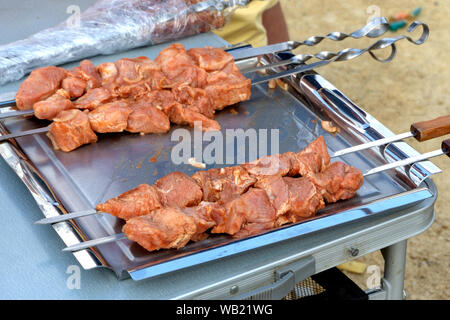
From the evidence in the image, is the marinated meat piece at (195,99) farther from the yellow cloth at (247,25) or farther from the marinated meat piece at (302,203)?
the yellow cloth at (247,25)

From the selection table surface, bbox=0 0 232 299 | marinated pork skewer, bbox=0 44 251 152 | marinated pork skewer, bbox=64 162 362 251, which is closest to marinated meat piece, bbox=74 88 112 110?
marinated pork skewer, bbox=0 44 251 152

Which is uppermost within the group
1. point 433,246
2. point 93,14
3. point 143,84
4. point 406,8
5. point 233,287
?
point 93,14

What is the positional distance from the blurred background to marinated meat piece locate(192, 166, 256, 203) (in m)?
1.44

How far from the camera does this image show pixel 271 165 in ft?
5.22

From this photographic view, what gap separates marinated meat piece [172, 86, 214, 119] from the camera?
1.91m

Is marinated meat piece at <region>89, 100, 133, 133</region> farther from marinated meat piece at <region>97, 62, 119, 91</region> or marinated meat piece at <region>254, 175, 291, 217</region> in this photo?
marinated meat piece at <region>254, 175, 291, 217</region>

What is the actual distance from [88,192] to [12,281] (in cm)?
37

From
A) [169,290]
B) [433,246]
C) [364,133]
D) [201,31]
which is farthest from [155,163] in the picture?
[433,246]

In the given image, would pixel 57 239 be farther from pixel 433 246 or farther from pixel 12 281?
pixel 433 246

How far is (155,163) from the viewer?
5.64 feet

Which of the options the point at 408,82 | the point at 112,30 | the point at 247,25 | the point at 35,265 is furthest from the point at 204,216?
the point at 408,82

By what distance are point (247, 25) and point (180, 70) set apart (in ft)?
3.39

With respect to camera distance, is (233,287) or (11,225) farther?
(11,225)

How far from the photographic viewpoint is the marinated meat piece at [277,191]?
145 centimetres
